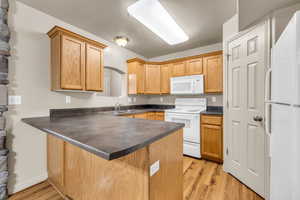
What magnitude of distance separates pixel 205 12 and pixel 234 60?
0.86 m

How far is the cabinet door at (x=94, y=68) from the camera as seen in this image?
7.21 feet

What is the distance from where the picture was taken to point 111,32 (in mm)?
2600

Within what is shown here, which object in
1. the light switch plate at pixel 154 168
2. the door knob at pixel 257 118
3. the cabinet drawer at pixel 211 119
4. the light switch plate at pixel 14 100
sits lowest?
the light switch plate at pixel 154 168

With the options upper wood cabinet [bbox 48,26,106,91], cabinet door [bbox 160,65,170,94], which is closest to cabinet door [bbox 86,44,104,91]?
upper wood cabinet [bbox 48,26,106,91]

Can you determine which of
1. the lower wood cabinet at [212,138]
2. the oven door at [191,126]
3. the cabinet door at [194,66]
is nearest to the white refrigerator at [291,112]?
the lower wood cabinet at [212,138]

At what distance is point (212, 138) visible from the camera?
8.41 feet

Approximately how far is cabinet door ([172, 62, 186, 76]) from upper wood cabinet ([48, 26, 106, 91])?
1944mm

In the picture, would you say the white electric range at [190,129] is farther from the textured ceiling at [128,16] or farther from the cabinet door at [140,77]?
the textured ceiling at [128,16]

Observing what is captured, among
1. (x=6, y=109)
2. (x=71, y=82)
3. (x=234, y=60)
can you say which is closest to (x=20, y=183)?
(x=6, y=109)

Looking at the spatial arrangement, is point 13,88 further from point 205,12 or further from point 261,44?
point 261,44

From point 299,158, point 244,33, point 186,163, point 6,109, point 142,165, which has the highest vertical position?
point 244,33

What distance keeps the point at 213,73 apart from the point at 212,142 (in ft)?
4.87

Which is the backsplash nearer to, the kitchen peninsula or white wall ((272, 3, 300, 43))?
white wall ((272, 3, 300, 43))

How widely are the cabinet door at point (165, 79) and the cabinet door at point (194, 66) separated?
581 millimetres
